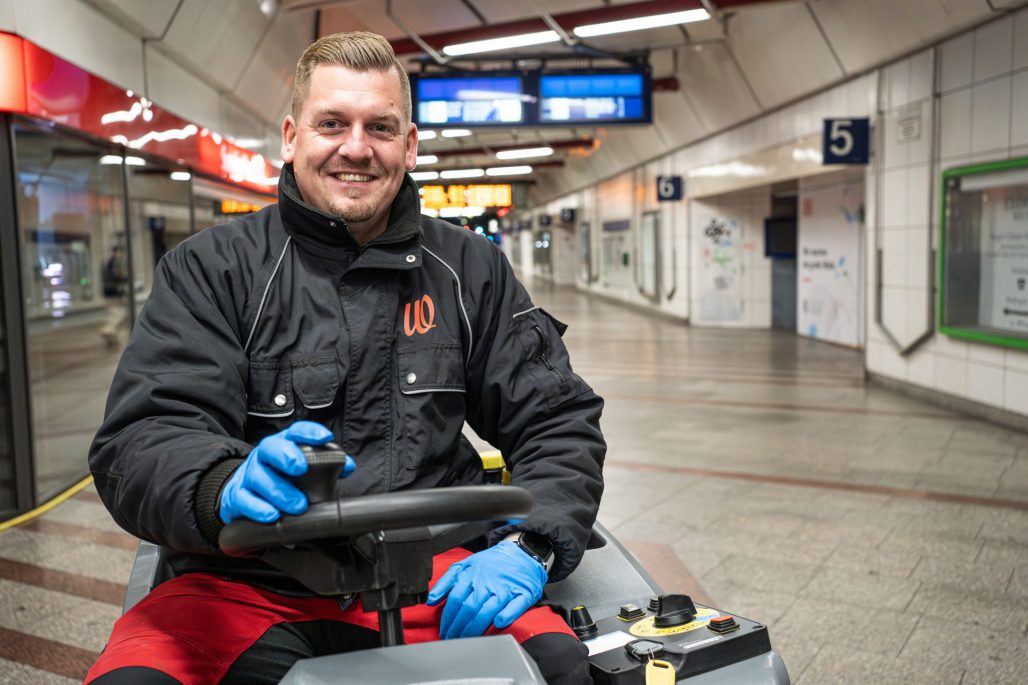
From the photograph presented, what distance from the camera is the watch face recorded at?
1.59 m

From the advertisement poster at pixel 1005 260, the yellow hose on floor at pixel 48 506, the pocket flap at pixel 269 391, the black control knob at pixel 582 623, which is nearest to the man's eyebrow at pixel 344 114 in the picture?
the pocket flap at pixel 269 391

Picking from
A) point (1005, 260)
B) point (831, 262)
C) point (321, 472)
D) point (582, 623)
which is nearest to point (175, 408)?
point (321, 472)

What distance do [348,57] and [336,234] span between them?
34cm

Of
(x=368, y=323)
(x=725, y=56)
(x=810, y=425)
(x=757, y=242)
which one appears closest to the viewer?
(x=368, y=323)

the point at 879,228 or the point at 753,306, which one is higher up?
the point at 879,228

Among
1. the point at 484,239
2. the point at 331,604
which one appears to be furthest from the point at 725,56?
the point at 331,604

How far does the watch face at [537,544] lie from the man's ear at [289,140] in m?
0.92

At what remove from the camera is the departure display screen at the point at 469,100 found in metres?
9.83

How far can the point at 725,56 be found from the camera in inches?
445

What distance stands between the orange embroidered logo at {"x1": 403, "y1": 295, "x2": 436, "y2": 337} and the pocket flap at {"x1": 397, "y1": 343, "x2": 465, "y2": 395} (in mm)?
41

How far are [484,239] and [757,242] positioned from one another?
12939mm

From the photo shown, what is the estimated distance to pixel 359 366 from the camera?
1.73 m

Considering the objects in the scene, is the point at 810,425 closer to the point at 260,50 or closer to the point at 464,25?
the point at 464,25

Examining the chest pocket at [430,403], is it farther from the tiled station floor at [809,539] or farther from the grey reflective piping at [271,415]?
the tiled station floor at [809,539]
